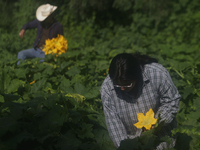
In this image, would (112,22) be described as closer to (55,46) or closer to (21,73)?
(55,46)

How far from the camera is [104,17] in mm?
11195

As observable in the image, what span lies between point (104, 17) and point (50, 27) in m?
6.63

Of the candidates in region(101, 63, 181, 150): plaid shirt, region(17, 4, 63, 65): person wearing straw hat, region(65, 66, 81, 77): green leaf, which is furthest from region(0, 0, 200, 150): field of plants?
region(17, 4, 63, 65): person wearing straw hat

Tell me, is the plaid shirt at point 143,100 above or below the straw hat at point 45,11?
below

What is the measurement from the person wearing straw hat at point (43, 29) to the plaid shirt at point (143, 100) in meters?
2.88

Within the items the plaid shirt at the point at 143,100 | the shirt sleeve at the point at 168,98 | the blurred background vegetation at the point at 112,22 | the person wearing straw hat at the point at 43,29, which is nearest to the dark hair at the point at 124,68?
the plaid shirt at the point at 143,100

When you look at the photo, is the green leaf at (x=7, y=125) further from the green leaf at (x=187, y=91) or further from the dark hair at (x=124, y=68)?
the green leaf at (x=187, y=91)

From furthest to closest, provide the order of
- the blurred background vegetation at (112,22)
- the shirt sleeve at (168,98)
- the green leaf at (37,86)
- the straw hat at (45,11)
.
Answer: the blurred background vegetation at (112,22) → the straw hat at (45,11) → the green leaf at (37,86) → the shirt sleeve at (168,98)

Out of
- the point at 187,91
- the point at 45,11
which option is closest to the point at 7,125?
the point at 187,91

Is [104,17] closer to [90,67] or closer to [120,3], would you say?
[120,3]

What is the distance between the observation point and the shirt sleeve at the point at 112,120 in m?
2.21

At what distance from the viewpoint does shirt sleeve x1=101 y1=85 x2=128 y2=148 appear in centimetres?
221

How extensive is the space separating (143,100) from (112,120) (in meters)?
0.34

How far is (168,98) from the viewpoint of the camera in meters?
2.25
